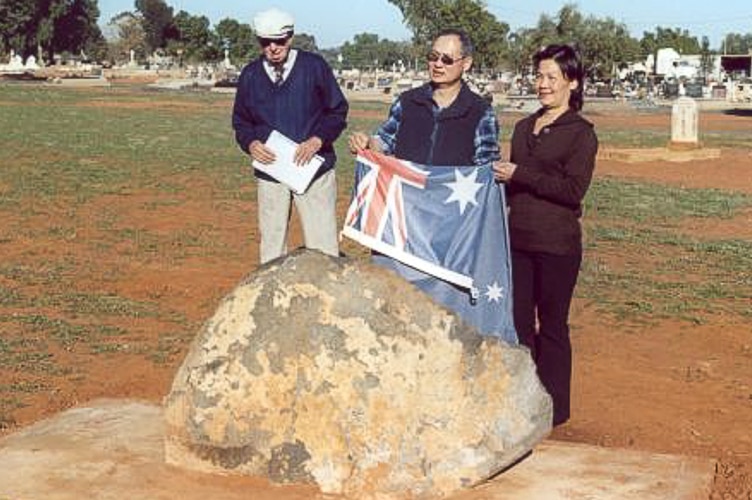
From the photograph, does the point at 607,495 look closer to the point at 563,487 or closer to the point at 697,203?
the point at 563,487

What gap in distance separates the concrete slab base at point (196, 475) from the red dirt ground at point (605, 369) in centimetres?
57

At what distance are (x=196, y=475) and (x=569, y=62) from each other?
2272mm

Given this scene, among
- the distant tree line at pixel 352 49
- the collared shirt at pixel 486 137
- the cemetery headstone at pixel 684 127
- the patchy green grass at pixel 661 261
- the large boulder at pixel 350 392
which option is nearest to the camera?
the large boulder at pixel 350 392

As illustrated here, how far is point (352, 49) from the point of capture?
16638 cm

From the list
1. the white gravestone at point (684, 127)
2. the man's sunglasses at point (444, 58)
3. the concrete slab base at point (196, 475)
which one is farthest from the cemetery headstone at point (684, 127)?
the concrete slab base at point (196, 475)

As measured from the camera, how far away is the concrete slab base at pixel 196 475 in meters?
4.36

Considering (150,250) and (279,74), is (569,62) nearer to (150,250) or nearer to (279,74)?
(279,74)

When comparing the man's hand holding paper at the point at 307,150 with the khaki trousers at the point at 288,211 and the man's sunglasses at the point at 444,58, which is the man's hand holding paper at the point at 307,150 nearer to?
the khaki trousers at the point at 288,211

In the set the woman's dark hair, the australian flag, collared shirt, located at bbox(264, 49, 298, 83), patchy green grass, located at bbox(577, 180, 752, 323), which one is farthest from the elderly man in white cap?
patchy green grass, located at bbox(577, 180, 752, 323)

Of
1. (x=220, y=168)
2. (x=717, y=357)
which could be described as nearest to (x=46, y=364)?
(x=717, y=357)

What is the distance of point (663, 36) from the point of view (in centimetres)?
11719

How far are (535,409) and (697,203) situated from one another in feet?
38.5

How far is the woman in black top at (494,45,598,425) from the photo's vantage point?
5152mm

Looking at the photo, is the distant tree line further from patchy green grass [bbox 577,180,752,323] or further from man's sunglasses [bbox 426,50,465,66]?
man's sunglasses [bbox 426,50,465,66]
